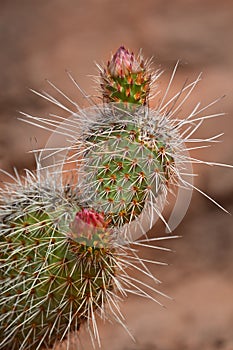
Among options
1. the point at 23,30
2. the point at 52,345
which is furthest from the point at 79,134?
the point at 23,30

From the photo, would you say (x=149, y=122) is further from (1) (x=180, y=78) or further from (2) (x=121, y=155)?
(1) (x=180, y=78)

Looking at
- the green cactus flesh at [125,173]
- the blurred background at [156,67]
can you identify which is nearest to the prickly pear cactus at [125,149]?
the green cactus flesh at [125,173]

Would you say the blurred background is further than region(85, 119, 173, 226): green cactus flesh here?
Yes

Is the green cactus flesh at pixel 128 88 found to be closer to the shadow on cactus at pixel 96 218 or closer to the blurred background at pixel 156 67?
the shadow on cactus at pixel 96 218

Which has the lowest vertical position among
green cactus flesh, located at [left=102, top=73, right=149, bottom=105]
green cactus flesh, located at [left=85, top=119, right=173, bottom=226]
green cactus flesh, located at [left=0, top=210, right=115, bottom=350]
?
green cactus flesh, located at [left=0, top=210, right=115, bottom=350]

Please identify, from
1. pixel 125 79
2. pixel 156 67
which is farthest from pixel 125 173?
pixel 156 67

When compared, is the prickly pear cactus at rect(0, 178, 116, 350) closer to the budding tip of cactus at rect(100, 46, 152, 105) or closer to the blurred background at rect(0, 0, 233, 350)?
the budding tip of cactus at rect(100, 46, 152, 105)

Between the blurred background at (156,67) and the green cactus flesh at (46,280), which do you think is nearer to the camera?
the green cactus flesh at (46,280)

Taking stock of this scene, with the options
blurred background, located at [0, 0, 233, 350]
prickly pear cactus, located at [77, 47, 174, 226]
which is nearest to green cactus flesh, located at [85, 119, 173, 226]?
prickly pear cactus, located at [77, 47, 174, 226]
